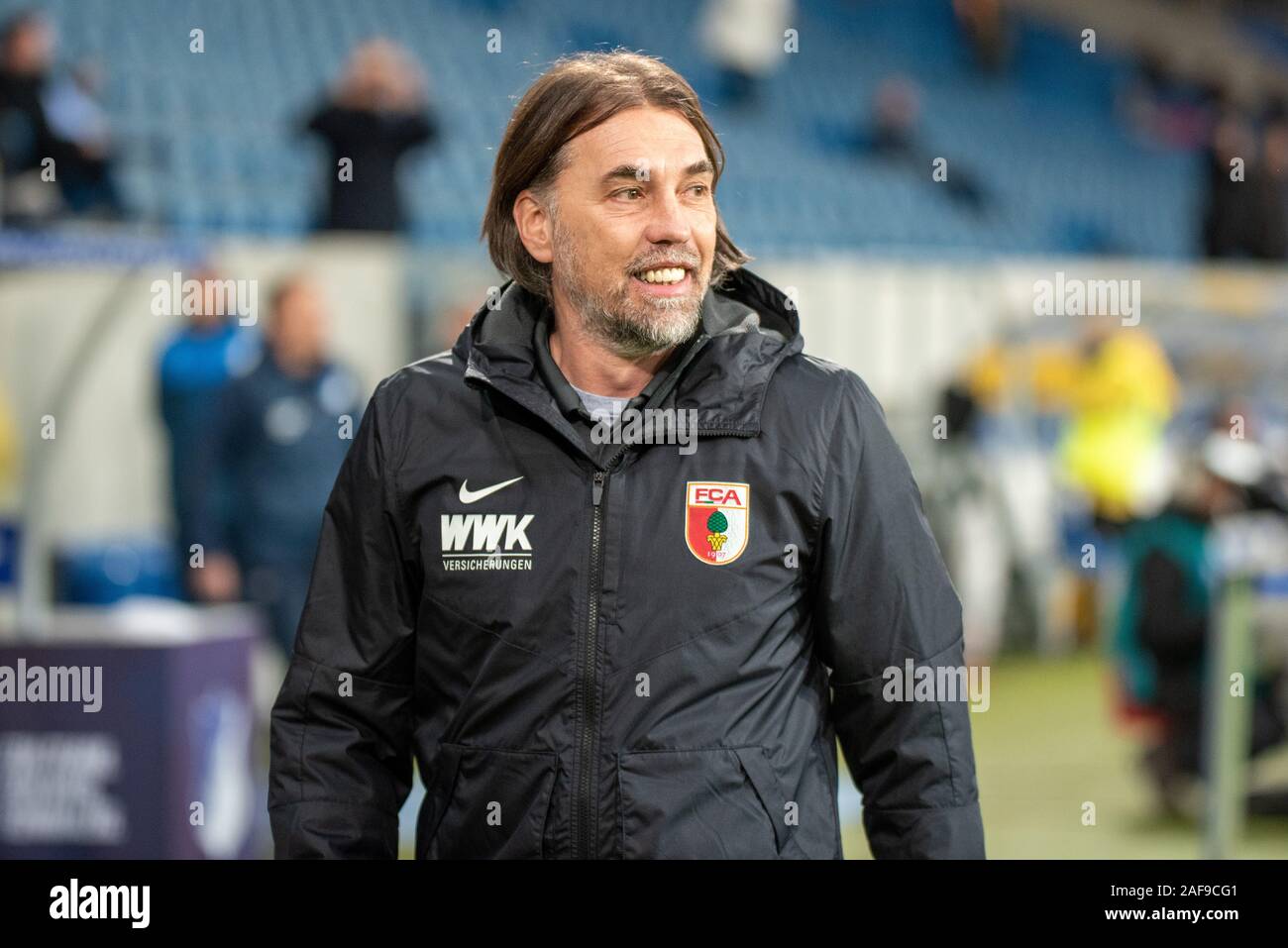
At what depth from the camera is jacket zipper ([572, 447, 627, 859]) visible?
2.22m

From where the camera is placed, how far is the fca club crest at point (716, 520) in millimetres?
2287

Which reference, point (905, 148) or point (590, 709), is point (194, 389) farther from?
point (905, 148)

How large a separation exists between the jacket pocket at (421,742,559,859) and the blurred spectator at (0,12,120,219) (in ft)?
19.5

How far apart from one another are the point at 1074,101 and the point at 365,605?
15.0 meters

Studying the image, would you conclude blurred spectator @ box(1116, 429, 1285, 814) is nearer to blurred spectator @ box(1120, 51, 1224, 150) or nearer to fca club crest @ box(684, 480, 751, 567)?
fca club crest @ box(684, 480, 751, 567)

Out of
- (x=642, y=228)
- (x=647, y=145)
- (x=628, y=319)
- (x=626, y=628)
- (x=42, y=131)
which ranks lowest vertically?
(x=626, y=628)

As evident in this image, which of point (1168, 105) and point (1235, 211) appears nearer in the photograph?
point (1235, 211)

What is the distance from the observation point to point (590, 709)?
2248 millimetres

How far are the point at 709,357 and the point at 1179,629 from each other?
15.5 ft

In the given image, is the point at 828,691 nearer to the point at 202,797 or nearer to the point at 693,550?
the point at 693,550

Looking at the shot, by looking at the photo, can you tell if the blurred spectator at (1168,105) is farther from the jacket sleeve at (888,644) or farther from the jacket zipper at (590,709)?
the jacket zipper at (590,709)

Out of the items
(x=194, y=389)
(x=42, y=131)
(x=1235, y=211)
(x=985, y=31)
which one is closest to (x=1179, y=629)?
(x=194, y=389)

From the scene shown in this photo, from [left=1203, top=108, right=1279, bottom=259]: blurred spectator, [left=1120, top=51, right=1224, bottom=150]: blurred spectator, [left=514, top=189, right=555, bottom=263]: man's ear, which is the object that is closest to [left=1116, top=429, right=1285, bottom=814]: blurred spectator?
[left=514, top=189, right=555, bottom=263]: man's ear

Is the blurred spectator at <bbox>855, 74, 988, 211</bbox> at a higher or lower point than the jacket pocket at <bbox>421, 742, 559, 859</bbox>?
higher
